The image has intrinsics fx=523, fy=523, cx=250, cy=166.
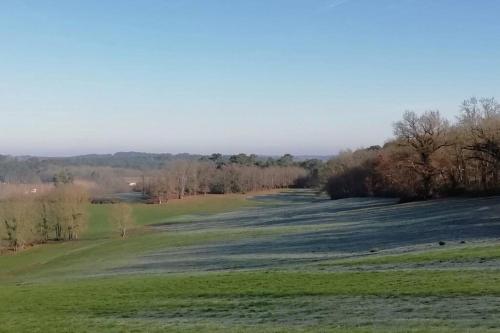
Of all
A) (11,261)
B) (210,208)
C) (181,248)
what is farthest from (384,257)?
(210,208)

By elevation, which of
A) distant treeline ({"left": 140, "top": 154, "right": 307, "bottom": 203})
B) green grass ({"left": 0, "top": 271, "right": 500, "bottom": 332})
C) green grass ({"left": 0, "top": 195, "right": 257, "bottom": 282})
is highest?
distant treeline ({"left": 140, "top": 154, "right": 307, "bottom": 203})

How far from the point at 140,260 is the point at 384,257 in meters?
23.8

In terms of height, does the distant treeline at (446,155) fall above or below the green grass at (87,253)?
above

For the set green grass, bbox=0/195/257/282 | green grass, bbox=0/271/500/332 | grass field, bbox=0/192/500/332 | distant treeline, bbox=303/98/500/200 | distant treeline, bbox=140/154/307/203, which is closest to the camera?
grass field, bbox=0/192/500/332

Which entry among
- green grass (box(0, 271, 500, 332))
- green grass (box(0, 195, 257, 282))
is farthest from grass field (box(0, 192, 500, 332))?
green grass (box(0, 195, 257, 282))

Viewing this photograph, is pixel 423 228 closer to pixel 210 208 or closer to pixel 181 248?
pixel 181 248

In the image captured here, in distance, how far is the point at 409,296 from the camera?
56.6 feet

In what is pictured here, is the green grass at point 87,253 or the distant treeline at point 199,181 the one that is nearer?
the green grass at point 87,253

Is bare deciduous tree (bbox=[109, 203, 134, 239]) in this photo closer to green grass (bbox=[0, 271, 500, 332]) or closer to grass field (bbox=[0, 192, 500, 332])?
grass field (bbox=[0, 192, 500, 332])

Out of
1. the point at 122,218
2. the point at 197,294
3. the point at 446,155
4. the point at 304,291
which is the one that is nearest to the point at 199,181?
the point at 122,218

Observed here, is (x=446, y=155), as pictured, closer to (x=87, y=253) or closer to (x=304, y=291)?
(x=87, y=253)

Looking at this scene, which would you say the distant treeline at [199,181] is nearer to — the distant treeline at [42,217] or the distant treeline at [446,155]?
the distant treeline at [42,217]

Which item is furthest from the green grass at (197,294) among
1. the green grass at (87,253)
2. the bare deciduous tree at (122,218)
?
the bare deciduous tree at (122,218)

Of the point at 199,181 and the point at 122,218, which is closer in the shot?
the point at 122,218
